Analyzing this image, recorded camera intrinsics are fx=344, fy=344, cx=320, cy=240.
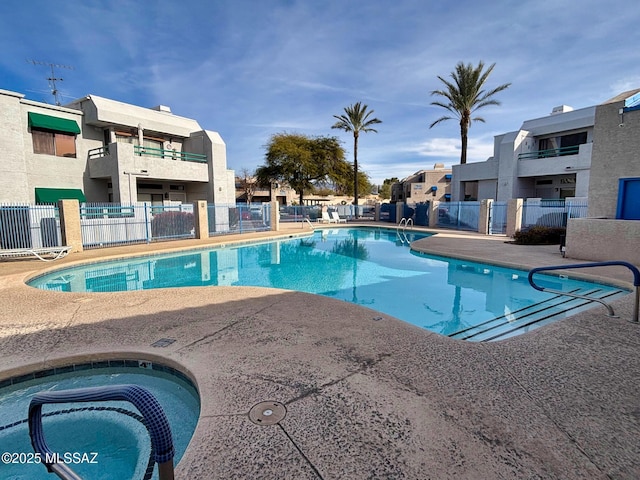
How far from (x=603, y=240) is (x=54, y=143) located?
2382 centimetres

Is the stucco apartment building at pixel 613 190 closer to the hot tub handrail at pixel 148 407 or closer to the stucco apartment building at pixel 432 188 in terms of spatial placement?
the hot tub handrail at pixel 148 407

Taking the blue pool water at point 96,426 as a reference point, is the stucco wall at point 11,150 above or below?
above

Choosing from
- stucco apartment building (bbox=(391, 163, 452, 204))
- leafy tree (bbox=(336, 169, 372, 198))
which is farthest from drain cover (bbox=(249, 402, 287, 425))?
stucco apartment building (bbox=(391, 163, 452, 204))

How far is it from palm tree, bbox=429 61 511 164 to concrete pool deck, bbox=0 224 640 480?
2320 cm

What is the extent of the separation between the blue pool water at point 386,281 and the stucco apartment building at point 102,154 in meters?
6.64

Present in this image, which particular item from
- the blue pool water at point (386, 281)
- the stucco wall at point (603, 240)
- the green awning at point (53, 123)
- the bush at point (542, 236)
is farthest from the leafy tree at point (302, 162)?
the stucco wall at point (603, 240)

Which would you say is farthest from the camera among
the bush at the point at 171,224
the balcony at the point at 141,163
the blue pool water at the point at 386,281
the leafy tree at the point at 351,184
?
the leafy tree at the point at 351,184

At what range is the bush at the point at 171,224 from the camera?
17016 millimetres

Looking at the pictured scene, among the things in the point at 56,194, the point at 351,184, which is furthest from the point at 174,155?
the point at 351,184

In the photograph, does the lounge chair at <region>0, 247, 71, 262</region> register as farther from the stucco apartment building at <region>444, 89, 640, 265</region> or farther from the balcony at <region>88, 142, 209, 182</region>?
the stucco apartment building at <region>444, 89, 640, 265</region>

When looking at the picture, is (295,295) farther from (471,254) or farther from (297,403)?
(471,254)

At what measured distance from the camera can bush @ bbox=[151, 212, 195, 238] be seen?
1702cm

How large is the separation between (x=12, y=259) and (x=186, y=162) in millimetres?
10252

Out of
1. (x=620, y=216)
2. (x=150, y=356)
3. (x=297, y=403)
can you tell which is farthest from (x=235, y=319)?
(x=620, y=216)
